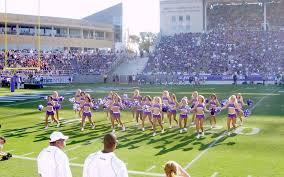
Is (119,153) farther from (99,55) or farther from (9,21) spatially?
(9,21)

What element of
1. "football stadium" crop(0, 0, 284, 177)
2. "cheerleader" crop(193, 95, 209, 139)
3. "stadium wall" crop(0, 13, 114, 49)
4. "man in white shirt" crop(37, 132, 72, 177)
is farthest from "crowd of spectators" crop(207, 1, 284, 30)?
"man in white shirt" crop(37, 132, 72, 177)

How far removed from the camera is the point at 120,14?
91438 mm

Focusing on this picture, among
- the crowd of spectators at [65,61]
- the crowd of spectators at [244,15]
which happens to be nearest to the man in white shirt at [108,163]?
the crowd of spectators at [65,61]

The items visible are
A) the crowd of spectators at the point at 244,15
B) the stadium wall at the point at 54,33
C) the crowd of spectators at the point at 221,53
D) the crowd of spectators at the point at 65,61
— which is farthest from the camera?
the stadium wall at the point at 54,33

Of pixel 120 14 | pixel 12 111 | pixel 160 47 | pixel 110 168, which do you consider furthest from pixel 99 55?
pixel 110 168

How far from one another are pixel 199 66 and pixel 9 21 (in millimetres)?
30443

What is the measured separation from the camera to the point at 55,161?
229 inches

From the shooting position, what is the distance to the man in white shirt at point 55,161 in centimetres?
580

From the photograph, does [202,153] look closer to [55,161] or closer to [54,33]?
[55,161]

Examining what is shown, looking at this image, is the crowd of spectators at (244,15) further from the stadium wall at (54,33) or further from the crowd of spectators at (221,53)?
the stadium wall at (54,33)

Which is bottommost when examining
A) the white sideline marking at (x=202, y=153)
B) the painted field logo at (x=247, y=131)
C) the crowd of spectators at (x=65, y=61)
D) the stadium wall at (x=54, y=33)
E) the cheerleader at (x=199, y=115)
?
the white sideline marking at (x=202, y=153)

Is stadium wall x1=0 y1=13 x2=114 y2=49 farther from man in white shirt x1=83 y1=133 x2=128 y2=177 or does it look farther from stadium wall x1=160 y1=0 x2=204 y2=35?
man in white shirt x1=83 y1=133 x2=128 y2=177

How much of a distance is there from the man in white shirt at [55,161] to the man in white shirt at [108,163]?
1.75 feet

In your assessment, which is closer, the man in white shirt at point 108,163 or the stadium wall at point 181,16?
the man in white shirt at point 108,163
